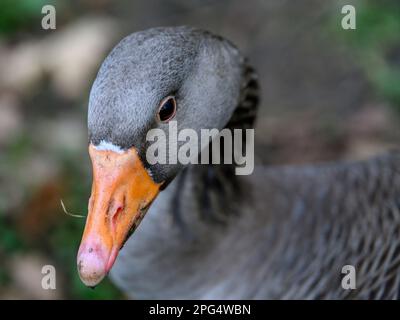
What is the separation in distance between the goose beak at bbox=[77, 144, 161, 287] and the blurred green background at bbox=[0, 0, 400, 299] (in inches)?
75.1

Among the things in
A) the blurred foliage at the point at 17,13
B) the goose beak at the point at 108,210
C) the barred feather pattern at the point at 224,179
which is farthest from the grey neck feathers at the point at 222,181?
the blurred foliage at the point at 17,13

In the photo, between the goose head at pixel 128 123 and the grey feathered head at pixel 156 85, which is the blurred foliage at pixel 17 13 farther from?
the goose head at pixel 128 123

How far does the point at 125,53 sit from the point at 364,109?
293cm

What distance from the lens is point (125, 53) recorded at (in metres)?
2.47

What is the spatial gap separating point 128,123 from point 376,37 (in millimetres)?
3246

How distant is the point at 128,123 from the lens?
7.78ft

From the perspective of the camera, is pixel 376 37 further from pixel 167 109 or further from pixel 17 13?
pixel 167 109

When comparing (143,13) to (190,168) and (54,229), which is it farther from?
(190,168)

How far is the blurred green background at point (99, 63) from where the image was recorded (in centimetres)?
448

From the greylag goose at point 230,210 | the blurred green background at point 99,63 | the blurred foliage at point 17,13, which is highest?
the blurred foliage at point 17,13

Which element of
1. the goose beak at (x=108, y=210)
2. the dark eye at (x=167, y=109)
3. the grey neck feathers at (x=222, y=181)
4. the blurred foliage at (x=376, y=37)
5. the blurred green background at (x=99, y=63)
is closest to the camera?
the goose beak at (x=108, y=210)

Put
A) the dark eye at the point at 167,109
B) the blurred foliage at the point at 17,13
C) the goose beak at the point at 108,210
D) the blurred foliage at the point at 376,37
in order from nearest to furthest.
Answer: the goose beak at the point at 108,210 < the dark eye at the point at 167,109 < the blurred foliage at the point at 376,37 < the blurred foliage at the point at 17,13

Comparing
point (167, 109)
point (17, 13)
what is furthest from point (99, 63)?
point (167, 109)

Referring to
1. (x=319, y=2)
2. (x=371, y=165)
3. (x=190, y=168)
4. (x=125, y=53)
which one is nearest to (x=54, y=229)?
(x=190, y=168)
